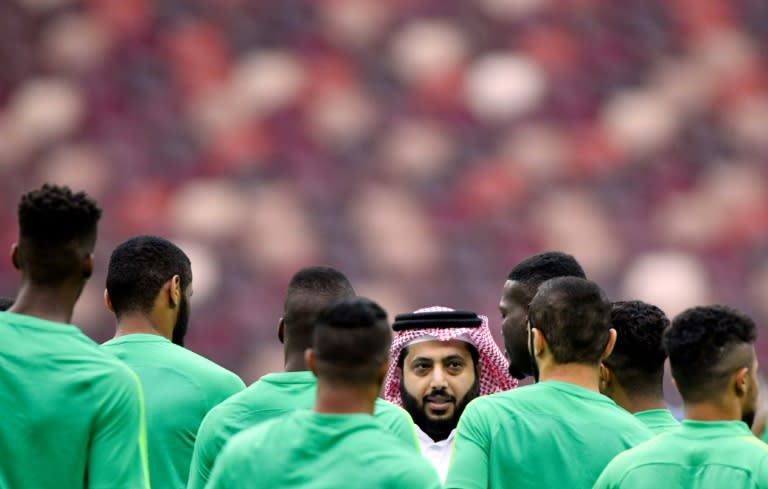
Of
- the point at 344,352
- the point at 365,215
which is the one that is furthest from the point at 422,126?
the point at 344,352

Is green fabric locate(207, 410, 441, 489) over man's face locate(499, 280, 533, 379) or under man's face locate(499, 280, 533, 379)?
under

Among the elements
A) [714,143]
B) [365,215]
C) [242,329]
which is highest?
[714,143]

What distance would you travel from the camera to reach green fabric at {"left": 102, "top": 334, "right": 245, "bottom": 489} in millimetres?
3449

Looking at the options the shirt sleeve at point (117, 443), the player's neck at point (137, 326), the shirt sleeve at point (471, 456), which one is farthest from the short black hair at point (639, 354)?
the shirt sleeve at point (117, 443)

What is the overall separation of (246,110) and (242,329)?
118 cm

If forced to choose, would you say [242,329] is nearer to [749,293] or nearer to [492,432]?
[749,293]

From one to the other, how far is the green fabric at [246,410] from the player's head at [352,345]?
51 cm

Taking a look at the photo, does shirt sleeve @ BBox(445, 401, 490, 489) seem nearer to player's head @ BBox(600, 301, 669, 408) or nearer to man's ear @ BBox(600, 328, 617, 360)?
man's ear @ BBox(600, 328, 617, 360)

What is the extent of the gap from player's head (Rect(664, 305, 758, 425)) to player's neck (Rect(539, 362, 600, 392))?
40 centimetres

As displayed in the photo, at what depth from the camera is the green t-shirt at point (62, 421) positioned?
278 centimetres

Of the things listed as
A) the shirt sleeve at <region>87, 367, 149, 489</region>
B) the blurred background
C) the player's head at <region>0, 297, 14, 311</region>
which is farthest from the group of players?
the blurred background

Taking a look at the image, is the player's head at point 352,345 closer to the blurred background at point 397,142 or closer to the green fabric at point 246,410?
the green fabric at point 246,410

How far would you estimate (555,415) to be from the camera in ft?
10.4

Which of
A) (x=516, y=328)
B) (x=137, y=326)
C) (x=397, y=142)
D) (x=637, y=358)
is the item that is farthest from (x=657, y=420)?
(x=397, y=142)
